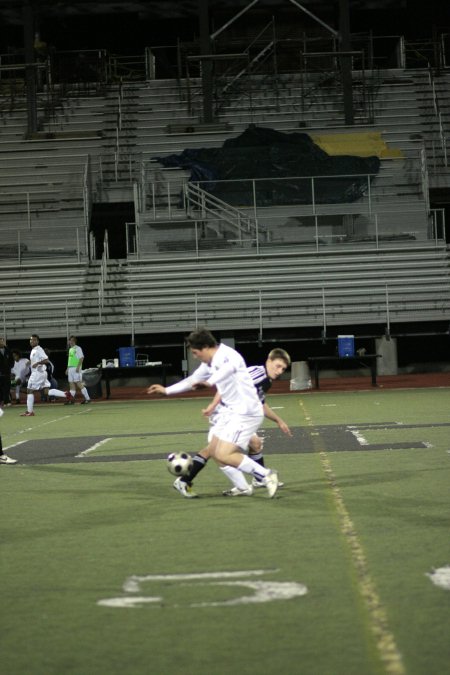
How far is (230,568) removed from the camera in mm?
7312

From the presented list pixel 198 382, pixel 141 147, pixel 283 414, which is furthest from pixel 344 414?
pixel 141 147

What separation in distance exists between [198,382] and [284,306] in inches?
961

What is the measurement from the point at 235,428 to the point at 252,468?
0.38m

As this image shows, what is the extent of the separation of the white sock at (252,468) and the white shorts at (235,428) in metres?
0.15

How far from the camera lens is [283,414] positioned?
22.8 meters

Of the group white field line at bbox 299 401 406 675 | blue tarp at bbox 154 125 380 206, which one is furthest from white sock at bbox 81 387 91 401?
white field line at bbox 299 401 406 675

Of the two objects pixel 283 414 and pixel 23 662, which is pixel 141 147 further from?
pixel 23 662

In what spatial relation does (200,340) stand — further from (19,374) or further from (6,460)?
(19,374)

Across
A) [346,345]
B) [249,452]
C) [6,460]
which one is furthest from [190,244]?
[249,452]

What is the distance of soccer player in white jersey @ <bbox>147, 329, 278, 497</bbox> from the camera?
10.3m

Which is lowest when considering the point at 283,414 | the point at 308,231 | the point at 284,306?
the point at 283,414

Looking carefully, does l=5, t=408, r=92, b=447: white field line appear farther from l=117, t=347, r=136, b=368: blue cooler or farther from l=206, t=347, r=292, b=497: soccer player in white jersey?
l=206, t=347, r=292, b=497: soccer player in white jersey

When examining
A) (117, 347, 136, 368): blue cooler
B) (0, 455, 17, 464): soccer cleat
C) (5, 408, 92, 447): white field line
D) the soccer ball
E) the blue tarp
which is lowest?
(5, 408, 92, 447): white field line

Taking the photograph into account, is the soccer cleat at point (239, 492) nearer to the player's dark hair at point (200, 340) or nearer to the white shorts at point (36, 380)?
the player's dark hair at point (200, 340)
